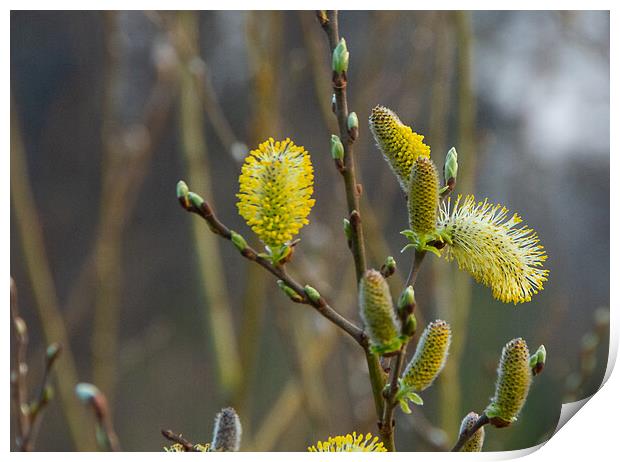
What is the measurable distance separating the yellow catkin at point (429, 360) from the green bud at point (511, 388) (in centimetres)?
4


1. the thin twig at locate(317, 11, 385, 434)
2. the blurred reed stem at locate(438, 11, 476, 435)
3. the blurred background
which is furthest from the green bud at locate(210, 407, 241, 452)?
the blurred reed stem at locate(438, 11, 476, 435)

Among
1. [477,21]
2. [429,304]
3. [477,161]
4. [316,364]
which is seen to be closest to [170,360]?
[316,364]

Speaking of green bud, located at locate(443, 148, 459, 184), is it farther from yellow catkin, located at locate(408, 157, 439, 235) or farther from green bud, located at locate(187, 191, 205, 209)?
green bud, located at locate(187, 191, 205, 209)

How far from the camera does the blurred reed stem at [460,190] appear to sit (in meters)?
0.98

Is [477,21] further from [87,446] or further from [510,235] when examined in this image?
[87,446]

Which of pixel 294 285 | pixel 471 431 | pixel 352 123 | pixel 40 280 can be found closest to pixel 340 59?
pixel 352 123

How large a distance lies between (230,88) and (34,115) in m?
0.31

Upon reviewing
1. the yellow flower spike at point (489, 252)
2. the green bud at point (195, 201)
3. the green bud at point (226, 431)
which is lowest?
the green bud at point (226, 431)

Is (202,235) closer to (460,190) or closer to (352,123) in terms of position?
(460,190)

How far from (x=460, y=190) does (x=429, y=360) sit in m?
0.62

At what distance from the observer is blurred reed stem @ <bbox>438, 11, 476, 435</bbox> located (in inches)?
38.5

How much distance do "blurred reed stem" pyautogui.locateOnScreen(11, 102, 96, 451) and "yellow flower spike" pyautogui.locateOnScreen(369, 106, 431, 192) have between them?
0.64 meters

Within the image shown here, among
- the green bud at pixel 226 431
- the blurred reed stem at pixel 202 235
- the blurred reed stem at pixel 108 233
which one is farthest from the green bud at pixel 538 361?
the blurred reed stem at pixel 108 233

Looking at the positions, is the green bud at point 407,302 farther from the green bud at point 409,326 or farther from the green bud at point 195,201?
the green bud at point 195,201
